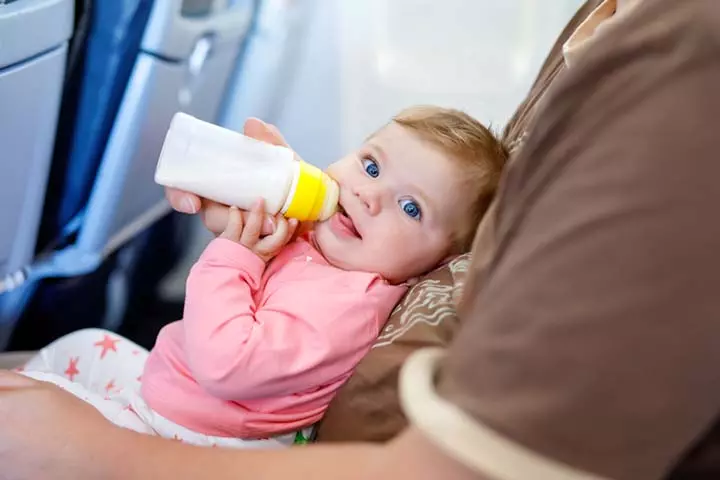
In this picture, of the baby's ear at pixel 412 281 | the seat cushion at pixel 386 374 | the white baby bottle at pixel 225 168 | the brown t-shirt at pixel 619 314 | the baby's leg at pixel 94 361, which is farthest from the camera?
the baby's leg at pixel 94 361

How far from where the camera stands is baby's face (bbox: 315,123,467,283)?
0.91 m

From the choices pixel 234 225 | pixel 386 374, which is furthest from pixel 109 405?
pixel 386 374

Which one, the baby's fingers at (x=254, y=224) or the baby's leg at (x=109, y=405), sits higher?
the baby's fingers at (x=254, y=224)

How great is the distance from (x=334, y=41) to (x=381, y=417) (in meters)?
1.39

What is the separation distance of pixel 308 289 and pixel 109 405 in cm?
29

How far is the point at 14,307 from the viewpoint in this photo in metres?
1.40

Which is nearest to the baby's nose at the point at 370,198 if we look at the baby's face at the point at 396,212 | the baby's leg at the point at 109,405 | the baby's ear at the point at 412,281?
the baby's face at the point at 396,212

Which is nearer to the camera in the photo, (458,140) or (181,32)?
(458,140)

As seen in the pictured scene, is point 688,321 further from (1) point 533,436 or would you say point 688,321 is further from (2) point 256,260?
(2) point 256,260

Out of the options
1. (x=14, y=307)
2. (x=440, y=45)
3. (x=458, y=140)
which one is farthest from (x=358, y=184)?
(x=440, y=45)

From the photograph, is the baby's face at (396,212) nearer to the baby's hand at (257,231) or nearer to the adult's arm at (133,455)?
the baby's hand at (257,231)

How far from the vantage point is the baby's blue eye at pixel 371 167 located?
94cm

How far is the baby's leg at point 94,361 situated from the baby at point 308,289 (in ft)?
0.18

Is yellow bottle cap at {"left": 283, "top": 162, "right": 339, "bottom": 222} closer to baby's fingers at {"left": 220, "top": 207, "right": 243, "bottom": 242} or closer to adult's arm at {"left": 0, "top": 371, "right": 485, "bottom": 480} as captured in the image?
baby's fingers at {"left": 220, "top": 207, "right": 243, "bottom": 242}
